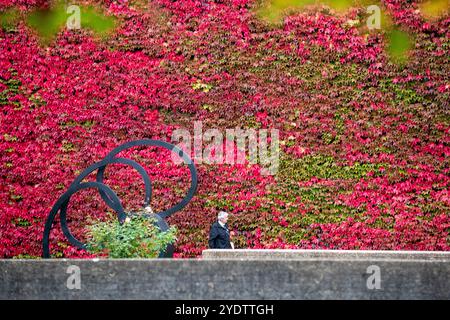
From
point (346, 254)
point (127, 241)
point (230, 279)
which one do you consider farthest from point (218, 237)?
point (230, 279)

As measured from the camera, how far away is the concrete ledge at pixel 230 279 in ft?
19.4

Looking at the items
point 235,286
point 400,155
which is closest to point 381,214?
point 400,155

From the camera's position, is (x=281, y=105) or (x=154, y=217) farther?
(x=281, y=105)

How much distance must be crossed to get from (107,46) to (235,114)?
262 cm

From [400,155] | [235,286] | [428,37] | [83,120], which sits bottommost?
[235,286]

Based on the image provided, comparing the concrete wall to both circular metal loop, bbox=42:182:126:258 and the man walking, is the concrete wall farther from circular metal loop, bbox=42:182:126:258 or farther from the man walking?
the man walking

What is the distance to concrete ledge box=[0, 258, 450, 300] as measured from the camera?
5898mm

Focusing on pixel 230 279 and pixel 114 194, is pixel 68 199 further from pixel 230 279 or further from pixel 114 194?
pixel 230 279

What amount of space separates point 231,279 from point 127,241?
164 centimetres

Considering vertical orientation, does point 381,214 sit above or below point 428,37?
below

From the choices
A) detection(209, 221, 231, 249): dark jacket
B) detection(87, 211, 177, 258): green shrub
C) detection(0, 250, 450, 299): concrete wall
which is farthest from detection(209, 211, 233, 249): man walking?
detection(0, 250, 450, 299): concrete wall

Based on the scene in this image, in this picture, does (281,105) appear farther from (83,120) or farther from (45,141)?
(45,141)

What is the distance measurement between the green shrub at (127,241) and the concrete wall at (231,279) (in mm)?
1003

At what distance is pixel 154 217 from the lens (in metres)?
8.34
